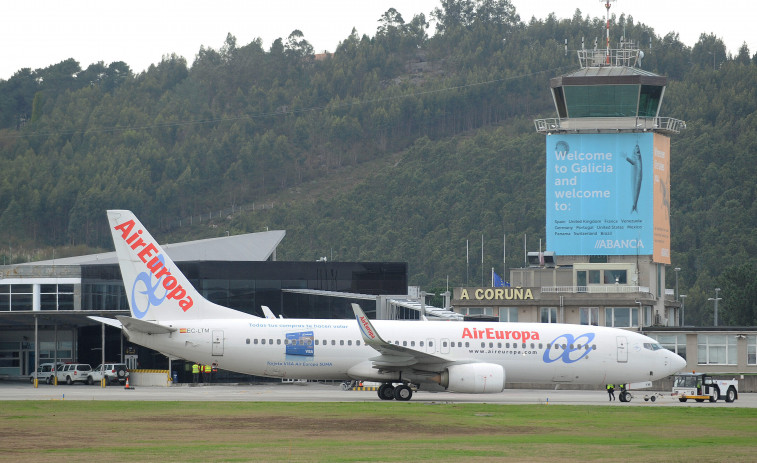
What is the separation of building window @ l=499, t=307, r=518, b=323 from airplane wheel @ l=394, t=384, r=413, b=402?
3910 cm

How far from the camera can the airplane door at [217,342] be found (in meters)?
44.0

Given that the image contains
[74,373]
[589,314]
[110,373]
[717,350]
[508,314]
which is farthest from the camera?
[589,314]

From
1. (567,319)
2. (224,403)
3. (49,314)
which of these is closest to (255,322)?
(224,403)

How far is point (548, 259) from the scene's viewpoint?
93.9 meters

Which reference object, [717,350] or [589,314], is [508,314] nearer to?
[589,314]

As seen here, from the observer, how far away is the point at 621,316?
83.3 metres

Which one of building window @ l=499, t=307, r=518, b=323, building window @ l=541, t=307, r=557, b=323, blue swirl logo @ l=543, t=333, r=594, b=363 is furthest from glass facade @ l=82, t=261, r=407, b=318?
blue swirl logo @ l=543, t=333, r=594, b=363

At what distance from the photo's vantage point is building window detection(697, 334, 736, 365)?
68.0 meters

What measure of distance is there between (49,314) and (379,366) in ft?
84.5

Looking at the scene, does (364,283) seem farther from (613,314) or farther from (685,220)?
(685,220)

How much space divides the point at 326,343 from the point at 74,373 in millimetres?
28956

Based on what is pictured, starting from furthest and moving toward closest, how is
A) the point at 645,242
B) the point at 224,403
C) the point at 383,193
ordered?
the point at 383,193 → the point at 645,242 → the point at 224,403

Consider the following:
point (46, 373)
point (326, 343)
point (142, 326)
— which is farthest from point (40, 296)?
point (326, 343)

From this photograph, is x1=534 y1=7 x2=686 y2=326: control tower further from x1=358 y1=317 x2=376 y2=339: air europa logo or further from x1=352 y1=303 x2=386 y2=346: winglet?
x1=358 y1=317 x2=376 y2=339: air europa logo
